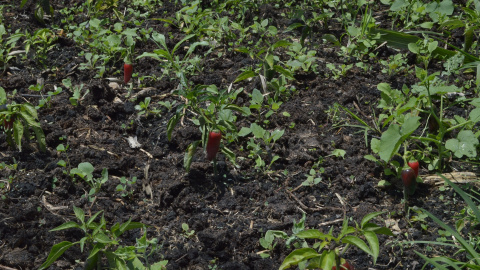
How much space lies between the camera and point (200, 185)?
2965mm

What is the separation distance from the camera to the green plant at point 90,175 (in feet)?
9.23

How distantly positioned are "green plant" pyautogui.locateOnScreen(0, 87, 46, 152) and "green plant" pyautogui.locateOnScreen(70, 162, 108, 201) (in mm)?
349

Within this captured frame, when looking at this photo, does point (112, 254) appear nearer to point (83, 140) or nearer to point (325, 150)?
point (83, 140)

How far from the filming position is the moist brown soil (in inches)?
102

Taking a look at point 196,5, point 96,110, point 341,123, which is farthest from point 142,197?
point 196,5

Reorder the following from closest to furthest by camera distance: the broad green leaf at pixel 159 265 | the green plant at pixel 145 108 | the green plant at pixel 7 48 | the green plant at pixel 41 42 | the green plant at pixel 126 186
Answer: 1. the broad green leaf at pixel 159 265
2. the green plant at pixel 126 186
3. the green plant at pixel 145 108
4. the green plant at pixel 7 48
5. the green plant at pixel 41 42

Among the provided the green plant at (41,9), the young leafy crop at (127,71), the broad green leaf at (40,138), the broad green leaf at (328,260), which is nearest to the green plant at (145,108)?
the young leafy crop at (127,71)

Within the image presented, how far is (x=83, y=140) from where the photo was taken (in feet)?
10.7

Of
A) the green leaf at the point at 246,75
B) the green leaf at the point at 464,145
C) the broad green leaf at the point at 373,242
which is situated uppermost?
the green leaf at the point at 464,145

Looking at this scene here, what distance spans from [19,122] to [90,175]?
56 cm

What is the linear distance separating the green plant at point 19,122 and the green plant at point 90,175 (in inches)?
13.8

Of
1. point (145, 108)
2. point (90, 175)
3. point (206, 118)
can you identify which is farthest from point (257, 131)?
point (90, 175)

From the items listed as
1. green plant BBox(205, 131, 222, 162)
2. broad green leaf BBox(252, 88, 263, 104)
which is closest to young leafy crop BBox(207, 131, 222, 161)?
green plant BBox(205, 131, 222, 162)

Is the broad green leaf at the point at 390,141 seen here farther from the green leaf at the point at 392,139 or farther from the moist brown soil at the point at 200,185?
the moist brown soil at the point at 200,185
